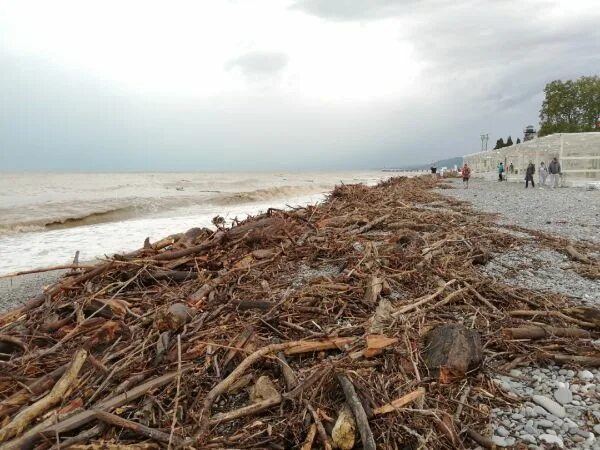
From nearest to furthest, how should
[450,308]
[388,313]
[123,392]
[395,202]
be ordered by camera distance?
[123,392], [388,313], [450,308], [395,202]

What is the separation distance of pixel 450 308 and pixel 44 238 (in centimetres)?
1539

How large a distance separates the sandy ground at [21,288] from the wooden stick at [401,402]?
20.5ft

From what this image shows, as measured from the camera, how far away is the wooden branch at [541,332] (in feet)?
10.8

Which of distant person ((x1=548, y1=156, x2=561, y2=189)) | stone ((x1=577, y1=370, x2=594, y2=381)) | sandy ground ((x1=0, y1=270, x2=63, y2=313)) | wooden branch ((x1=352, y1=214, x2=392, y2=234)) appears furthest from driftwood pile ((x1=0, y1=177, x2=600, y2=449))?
distant person ((x1=548, y1=156, x2=561, y2=189))

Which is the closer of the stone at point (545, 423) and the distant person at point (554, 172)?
the stone at point (545, 423)

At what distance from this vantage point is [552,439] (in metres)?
2.22

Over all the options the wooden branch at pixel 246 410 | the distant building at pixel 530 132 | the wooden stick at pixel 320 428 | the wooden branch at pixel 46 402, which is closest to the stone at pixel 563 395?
the wooden stick at pixel 320 428

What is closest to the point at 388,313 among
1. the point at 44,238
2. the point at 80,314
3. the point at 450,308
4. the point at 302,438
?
the point at 450,308

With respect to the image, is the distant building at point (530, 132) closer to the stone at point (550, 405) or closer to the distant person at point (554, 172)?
the distant person at point (554, 172)

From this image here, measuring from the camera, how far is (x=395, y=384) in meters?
2.62

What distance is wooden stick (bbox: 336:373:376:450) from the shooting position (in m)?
2.09

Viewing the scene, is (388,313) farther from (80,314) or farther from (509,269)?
(80,314)

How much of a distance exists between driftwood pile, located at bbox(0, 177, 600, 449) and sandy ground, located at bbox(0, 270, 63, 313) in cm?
221

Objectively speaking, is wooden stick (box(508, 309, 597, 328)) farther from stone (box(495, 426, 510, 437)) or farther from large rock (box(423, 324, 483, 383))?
stone (box(495, 426, 510, 437))
